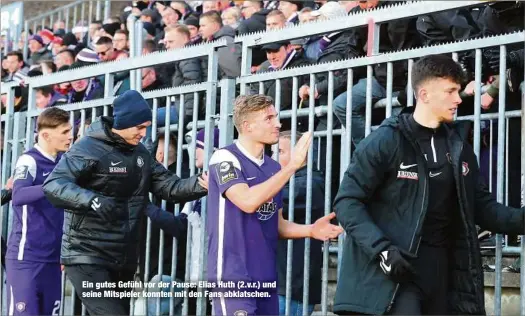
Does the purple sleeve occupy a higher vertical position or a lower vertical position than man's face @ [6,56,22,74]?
lower

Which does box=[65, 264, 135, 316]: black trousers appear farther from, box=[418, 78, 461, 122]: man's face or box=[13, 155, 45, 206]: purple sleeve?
box=[418, 78, 461, 122]: man's face

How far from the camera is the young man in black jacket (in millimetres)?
5621

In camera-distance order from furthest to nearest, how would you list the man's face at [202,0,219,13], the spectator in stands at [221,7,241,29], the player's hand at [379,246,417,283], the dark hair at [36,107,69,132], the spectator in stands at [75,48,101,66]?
the man's face at [202,0,219,13] → the spectator in stands at [75,48,101,66] → the spectator in stands at [221,7,241,29] → the dark hair at [36,107,69,132] → the player's hand at [379,246,417,283]

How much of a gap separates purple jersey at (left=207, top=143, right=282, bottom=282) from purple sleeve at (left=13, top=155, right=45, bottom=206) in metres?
2.15

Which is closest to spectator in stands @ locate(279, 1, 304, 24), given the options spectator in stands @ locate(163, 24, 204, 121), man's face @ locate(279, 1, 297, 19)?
man's face @ locate(279, 1, 297, 19)

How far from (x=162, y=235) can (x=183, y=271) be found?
0.30 meters

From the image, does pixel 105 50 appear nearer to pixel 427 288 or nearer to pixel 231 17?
pixel 231 17

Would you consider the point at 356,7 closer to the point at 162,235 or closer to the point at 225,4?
the point at 162,235

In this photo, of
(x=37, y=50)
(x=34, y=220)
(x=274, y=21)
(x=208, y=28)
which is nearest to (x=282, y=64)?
(x=34, y=220)

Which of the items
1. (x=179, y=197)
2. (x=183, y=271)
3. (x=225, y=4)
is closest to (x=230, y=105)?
(x=179, y=197)

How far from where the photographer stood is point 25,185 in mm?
8492

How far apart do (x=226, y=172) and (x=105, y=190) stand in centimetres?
133

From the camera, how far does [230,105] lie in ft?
24.8

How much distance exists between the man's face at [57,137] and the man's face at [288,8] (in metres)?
4.64
